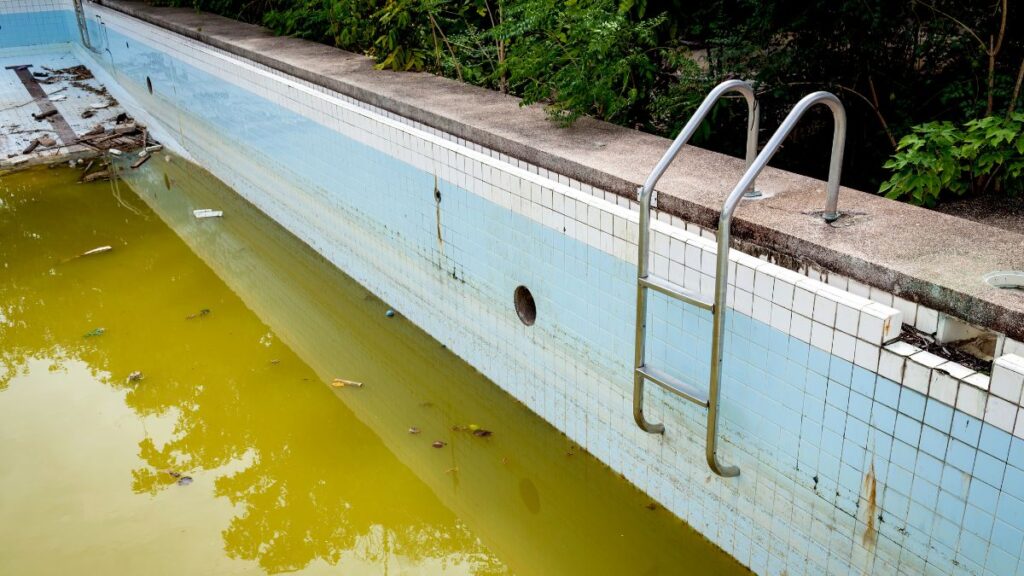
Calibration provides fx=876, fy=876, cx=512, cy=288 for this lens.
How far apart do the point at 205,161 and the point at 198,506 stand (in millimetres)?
5672

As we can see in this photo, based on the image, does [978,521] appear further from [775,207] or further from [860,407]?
[775,207]

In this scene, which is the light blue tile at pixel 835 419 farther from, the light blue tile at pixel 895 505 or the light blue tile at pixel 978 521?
the light blue tile at pixel 978 521

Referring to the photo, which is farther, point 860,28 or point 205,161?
point 205,161

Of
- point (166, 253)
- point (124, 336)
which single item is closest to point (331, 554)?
point (124, 336)

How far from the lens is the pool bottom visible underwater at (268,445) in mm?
3896

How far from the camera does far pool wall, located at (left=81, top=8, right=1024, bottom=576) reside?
2.55m

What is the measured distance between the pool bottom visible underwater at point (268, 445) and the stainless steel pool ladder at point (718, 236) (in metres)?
0.92

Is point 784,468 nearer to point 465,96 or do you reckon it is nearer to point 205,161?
point 465,96

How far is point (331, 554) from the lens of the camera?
12.8ft

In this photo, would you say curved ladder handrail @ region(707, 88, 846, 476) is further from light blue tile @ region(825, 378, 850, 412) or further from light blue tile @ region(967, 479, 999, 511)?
light blue tile @ region(967, 479, 999, 511)

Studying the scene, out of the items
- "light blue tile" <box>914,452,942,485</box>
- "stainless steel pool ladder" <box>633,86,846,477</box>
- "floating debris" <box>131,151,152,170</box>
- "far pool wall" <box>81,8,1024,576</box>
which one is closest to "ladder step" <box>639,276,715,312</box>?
"stainless steel pool ladder" <box>633,86,846,477</box>

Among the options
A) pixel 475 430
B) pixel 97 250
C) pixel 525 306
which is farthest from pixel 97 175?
pixel 525 306

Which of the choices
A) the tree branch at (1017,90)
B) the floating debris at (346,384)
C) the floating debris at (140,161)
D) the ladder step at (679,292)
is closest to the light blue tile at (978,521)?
the ladder step at (679,292)

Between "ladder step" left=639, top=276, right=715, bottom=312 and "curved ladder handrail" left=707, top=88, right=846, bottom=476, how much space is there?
0.19ft
